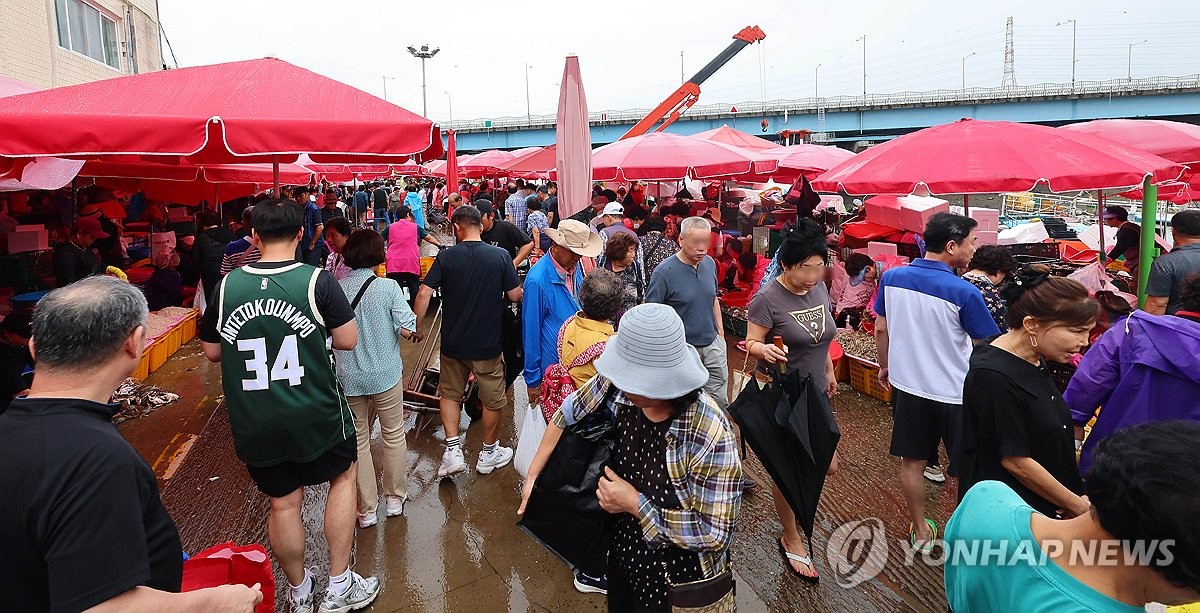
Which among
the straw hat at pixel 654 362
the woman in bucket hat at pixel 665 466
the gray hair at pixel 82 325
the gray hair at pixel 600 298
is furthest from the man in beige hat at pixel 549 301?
the gray hair at pixel 82 325

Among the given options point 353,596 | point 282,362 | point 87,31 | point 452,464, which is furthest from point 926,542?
point 87,31

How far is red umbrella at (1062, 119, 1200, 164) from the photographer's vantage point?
709 cm

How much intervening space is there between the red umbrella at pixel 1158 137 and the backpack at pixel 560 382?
20.9ft

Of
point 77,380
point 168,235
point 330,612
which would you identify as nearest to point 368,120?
point 77,380

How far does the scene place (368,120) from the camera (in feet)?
11.9

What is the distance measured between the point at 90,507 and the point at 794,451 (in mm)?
2448

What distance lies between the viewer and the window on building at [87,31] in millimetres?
11555

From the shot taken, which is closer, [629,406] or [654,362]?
[654,362]

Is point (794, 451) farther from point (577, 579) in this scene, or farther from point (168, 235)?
point (168, 235)

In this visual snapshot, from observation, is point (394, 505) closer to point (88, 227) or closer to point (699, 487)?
point (699, 487)

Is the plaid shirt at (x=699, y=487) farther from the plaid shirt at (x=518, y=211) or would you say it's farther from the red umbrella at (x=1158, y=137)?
the plaid shirt at (x=518, y=211)

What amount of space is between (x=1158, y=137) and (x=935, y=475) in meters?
5.84

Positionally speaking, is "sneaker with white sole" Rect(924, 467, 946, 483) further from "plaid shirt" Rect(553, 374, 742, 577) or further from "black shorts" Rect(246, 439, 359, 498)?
"black shorts" Rect(246, 439, 359, 498)

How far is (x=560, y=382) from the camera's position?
3.46 m
